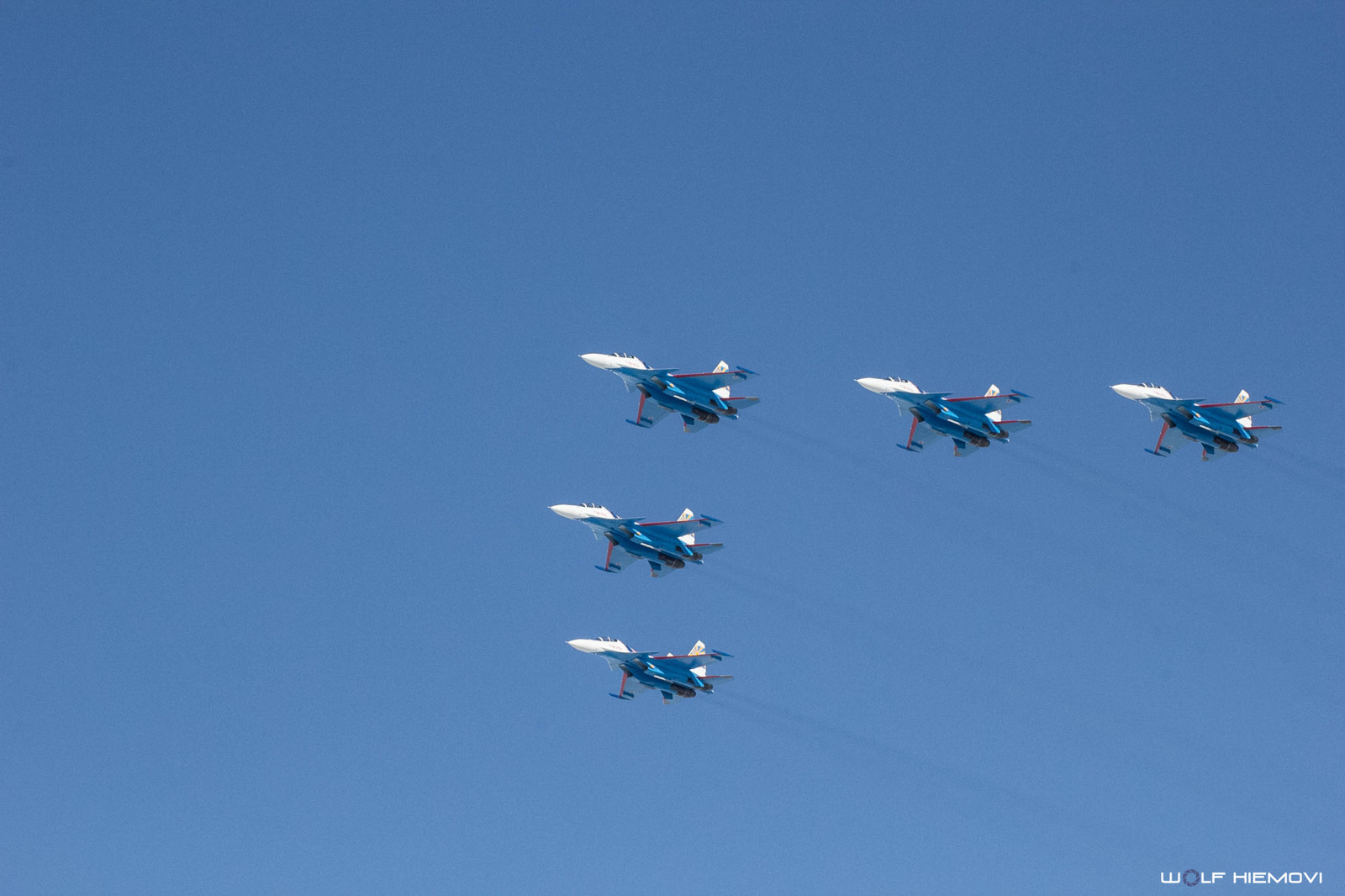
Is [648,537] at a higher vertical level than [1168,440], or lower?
lower

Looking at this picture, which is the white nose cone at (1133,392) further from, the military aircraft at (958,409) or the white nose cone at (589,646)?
the white nose cone at (589,646)

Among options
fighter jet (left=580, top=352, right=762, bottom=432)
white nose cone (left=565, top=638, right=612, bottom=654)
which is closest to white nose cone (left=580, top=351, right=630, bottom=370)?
fighter jet (left=580, top=352, right=762, bottom=432)

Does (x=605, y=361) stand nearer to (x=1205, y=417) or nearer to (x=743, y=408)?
(x=743, y=408)

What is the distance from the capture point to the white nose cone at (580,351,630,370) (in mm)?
149000

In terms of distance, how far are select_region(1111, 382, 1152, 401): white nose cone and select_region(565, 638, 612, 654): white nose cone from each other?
39586mm

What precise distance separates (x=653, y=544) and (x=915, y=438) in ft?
63.9

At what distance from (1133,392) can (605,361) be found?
35.8m

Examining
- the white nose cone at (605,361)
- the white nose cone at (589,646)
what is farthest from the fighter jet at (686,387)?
the white nose cone at (589,646)

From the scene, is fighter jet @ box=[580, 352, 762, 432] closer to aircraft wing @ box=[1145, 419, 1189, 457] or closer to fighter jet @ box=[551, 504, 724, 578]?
fighter jet @ box=[551, 504, 724, 578]

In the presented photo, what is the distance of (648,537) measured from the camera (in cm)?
15225

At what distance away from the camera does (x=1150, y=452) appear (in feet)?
494

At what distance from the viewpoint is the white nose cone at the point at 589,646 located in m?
155

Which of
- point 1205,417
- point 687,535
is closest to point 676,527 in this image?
point 687,535

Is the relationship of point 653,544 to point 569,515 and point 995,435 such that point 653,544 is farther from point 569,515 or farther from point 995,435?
point 995,435
